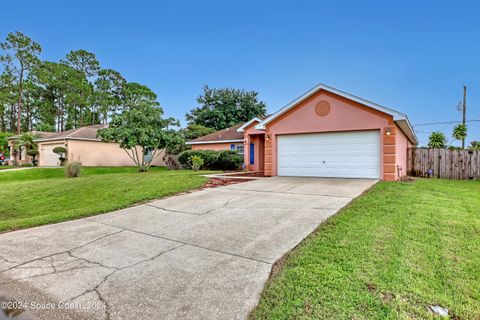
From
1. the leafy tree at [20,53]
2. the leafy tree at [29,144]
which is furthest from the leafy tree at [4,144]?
the leafy tree at [20,53]

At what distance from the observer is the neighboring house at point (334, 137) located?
1059 centimetres

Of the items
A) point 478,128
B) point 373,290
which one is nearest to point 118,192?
point 373,290

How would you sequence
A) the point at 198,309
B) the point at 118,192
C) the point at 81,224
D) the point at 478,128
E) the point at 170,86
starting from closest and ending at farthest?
the point at 198,309, the point at 81,224, the point at 118,192, the point at 478,128, the point at 170,86

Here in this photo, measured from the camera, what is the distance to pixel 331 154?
11.7 m

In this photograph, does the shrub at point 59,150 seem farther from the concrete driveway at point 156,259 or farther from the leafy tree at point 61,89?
the concrete driveway at point 156,259

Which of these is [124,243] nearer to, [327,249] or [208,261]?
[208,261]

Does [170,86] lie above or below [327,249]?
above

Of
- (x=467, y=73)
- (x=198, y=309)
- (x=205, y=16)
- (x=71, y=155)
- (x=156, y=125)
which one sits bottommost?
(x=198, y=309)

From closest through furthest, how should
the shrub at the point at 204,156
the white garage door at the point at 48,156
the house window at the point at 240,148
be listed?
the shrub at the point at 204,156
the house window at the point at 240,148
the white garage door at the point at 48,156

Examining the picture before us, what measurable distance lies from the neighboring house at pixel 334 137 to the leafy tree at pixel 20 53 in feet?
115

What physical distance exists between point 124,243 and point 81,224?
6.31 ft

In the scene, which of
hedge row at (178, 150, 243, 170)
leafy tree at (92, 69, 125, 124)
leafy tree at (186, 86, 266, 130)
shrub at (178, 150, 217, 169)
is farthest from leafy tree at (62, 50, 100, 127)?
hedge row at (178, 150, 243, 170)

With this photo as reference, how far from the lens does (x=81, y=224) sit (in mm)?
5527

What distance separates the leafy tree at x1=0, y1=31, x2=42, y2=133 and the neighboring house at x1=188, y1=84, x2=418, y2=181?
34.9 metres
